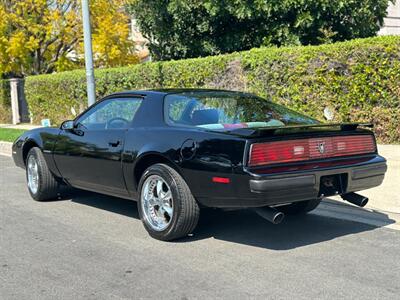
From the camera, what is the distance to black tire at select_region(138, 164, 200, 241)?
5125 millimetres

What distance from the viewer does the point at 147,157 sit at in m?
5.57

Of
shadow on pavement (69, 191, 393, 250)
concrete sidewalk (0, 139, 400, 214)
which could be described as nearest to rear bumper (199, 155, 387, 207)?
shadow on pavement (69, 191, 393, 250)

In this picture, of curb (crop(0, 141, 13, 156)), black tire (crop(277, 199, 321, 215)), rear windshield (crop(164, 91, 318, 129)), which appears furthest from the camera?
curb (crop(0, 141, 13, 156))

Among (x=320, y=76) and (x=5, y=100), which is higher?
(x=320, y=76)

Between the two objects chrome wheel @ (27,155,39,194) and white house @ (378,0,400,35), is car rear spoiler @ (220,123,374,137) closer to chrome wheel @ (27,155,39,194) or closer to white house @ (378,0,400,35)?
chrome wheel @ (27,155,39,194)

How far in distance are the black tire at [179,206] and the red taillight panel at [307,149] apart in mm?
796

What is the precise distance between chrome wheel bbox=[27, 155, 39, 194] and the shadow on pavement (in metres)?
1.33

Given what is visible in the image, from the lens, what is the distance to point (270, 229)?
5805 millimetres

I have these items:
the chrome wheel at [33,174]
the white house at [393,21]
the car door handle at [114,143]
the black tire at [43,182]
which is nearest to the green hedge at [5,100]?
the white house at [393,21]

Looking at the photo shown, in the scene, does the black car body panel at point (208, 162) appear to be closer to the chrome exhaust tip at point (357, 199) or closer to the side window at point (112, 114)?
the side window at point (112, 114)

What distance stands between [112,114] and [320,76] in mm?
6013

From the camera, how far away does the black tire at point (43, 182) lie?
7.21 meters

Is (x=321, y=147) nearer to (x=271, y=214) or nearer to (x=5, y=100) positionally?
(x=271, y=214)

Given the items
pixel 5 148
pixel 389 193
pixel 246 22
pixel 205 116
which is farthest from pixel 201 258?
pixel 246 22
